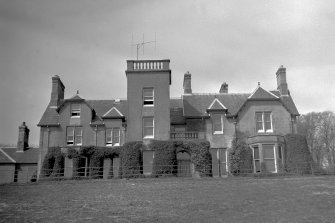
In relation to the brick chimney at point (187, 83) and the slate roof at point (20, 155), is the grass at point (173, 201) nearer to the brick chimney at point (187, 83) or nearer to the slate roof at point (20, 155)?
the brick chimney at point (187, 83)

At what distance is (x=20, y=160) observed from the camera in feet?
164

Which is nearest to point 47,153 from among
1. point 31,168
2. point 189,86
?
point 31,168

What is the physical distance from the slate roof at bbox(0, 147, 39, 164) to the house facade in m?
10.7

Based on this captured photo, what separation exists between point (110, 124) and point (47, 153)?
22.3 ft

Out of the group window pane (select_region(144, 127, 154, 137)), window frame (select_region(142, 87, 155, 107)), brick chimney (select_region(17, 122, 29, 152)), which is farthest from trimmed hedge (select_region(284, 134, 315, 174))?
brick chimney (select_region(17, 122, 29, 152))

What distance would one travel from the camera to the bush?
3741 centimetres

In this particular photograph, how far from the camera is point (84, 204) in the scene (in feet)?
70.7

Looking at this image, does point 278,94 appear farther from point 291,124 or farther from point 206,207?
point 206,207

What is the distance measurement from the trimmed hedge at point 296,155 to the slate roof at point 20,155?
3064cm

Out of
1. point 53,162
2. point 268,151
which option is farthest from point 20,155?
point 268,151

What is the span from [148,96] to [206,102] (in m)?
7.71

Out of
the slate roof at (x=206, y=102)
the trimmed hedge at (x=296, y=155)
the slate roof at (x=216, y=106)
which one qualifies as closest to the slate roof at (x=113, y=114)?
the slate roof at (x=206, y=102)

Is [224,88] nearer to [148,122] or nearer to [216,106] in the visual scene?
[216,106]

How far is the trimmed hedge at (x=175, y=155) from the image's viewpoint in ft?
114
